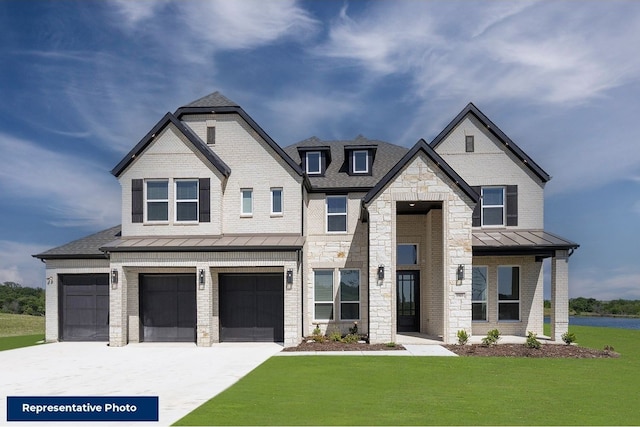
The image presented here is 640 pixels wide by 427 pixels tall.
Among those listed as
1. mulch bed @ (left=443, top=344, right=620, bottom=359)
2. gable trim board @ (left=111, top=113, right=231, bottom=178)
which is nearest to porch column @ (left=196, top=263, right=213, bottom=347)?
gable trim board @ (left=111, top=113, right=231, bottom=178)

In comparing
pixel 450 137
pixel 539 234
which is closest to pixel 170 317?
pixel 450 137

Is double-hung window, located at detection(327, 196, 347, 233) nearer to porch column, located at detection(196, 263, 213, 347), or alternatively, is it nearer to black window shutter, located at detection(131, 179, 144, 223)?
porch column, located at detection(196, 263, 213, 347)

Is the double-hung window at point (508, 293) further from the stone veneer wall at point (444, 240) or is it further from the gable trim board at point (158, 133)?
the gable trim board at point (158, 133)

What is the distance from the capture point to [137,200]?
2172 cm

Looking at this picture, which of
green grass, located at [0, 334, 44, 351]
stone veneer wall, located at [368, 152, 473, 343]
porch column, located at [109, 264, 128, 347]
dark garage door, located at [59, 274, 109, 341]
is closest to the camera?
stone veneer wall, located at [368, 152, 473, 343]

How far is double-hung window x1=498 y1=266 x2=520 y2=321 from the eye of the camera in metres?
22.8

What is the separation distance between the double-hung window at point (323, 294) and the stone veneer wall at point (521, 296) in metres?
6.13

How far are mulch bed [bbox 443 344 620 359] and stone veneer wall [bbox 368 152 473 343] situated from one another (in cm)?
139

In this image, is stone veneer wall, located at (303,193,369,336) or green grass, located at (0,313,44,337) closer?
stone veneer wall, located at (303,193,369,336)

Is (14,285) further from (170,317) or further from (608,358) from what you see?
(608,358)

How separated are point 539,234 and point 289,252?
10.8m

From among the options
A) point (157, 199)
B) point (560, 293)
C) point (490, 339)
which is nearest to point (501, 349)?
point (490, 339)

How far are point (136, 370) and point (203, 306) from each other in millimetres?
5636

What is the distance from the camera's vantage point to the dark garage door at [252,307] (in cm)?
2145
